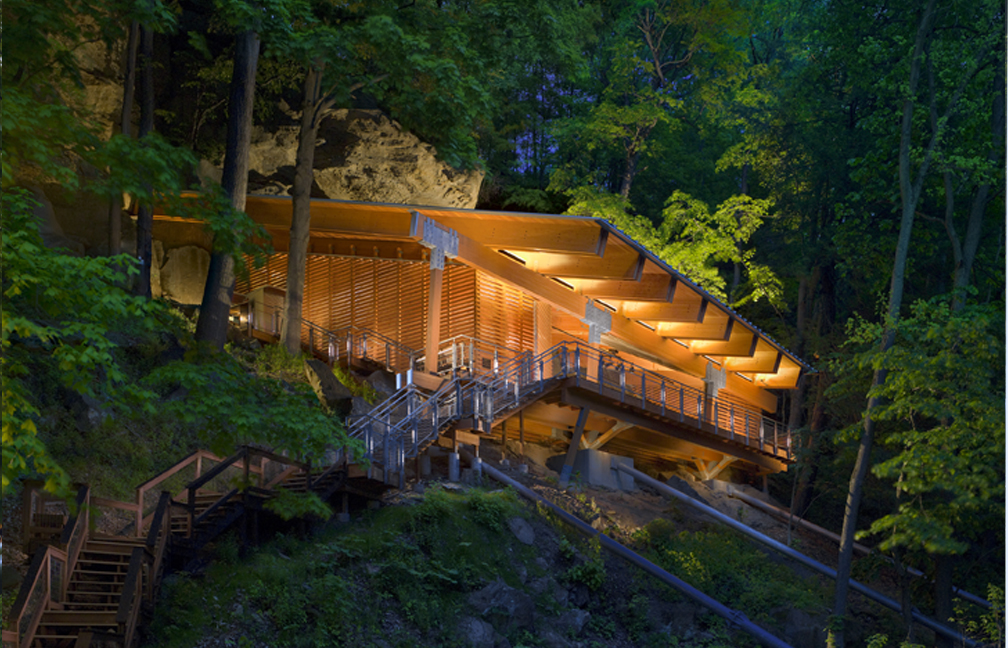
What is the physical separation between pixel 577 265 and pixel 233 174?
8.28 m

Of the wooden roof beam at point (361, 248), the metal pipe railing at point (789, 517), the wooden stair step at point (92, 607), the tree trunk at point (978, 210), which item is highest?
the tree trunk at point (978, 210)

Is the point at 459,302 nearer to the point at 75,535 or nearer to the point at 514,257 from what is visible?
the point at 514,257

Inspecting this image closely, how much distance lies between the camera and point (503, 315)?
74.8 ft

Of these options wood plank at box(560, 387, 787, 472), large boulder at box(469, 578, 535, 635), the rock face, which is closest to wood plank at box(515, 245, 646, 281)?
wood plank at box(560, 387, 787, 472)

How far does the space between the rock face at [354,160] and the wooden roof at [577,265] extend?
1456 mm

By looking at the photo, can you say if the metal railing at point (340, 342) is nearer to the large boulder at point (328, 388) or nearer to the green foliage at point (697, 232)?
the large boulder at point (328, 388)

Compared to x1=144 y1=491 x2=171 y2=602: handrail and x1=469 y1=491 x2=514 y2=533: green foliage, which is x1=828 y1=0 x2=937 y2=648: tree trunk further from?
x1=144 y1=491 x2=171 y2=602: handrail

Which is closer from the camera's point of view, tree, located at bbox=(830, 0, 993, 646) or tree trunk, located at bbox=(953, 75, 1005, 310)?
tree, located at bbox=(830, 0, 993, 646)

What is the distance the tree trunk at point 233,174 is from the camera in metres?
16.9

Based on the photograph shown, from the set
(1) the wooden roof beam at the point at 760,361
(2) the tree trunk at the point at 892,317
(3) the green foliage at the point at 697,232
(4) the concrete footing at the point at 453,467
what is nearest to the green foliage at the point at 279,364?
(4) the concrete footing at the point at 453,467

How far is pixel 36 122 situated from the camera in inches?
363

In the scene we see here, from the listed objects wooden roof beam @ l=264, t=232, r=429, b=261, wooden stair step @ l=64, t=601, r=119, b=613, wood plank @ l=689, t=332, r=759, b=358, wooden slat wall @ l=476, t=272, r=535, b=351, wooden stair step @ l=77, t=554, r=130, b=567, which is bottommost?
wooden stair step @ l=64, t=601, r=119, b=613

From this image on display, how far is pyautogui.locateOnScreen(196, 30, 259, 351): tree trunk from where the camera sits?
16.9 meters

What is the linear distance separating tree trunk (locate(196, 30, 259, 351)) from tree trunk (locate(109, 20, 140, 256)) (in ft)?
7.37
